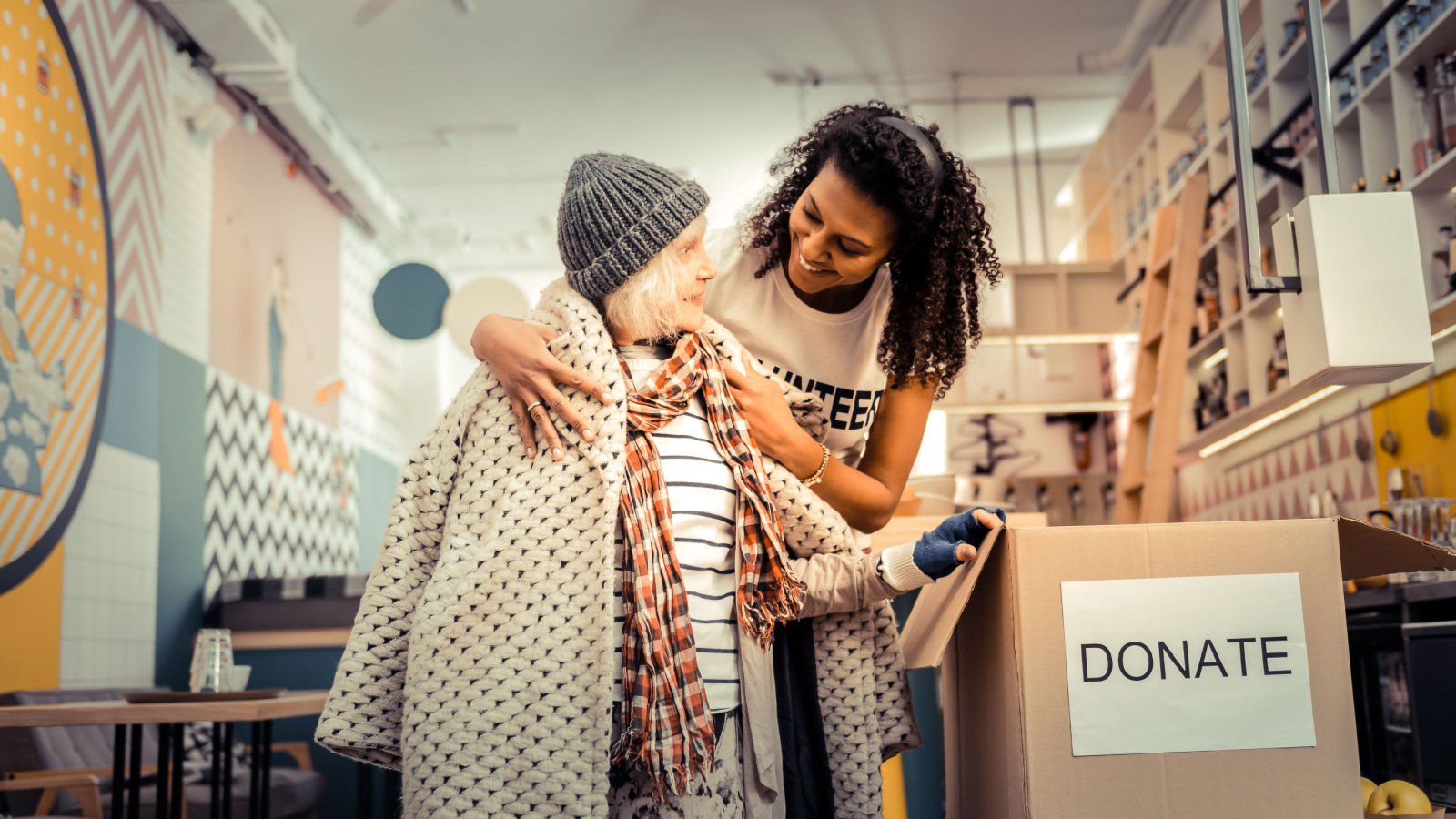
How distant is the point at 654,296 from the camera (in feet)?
5.34

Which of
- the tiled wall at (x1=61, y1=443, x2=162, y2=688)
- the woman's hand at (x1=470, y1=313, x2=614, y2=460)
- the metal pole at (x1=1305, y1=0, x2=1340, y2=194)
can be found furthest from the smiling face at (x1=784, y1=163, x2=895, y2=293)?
the tiled wall at (x1=61, y1=443, x2=162, y2=688)

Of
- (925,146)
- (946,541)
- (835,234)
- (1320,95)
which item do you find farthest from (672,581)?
(1320,95)

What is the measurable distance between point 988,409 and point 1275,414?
112 centimetres

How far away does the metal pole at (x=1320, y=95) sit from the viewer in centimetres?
147

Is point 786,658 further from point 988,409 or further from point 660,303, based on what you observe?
point 988,409

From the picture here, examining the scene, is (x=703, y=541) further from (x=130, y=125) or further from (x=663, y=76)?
(x=663, y=76)

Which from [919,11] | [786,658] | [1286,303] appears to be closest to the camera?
[1286,303]

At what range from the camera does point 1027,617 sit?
1350 mm

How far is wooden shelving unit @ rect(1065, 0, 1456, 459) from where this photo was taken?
129 inches

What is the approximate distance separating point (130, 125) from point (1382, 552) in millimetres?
4784

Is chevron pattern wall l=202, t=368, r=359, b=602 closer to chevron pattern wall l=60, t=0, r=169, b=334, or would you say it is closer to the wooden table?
chevron pattern wall l=60, t=0, r=169, b=334

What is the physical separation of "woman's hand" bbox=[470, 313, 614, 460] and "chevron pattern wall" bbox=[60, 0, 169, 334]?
3.65 m

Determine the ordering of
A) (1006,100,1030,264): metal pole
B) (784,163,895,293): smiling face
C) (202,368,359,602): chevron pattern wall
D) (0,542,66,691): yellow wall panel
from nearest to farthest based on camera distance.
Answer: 1. (784,163,895,293): smiling face
2. (0,542,66,691): yellow wall panel
3. (202,368,359,602): chevron pattern wall
4. (1006,100,1030,264): metal pole

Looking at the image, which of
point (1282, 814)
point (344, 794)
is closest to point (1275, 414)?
point (1282, 814)
